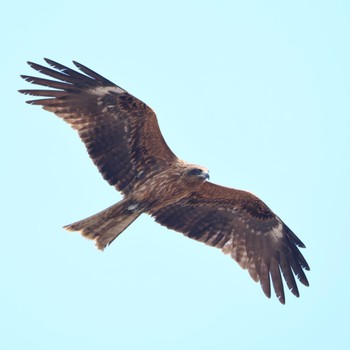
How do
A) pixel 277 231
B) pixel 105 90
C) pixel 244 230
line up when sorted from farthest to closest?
1. pixel 244 230
2. pixel 277 231
3. pixel 105 90

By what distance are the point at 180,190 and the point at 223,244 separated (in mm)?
1598

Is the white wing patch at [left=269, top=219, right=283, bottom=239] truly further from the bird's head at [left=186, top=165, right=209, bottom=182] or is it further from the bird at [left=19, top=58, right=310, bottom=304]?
the bird's head at [left=186, top=165, right=209, bottom=182]

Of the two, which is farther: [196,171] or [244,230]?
[244,230]

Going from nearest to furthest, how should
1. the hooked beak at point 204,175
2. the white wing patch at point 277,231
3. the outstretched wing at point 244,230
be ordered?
the hooked beak at point 204,175 → the outstretched wing at point 244,230 → the white wing patch at point 277,231

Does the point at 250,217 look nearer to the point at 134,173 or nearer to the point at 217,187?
the point at 217,187

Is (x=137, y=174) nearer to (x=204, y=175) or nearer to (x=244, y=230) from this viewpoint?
(x=204, y=175)

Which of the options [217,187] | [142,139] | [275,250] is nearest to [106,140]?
[142,139]

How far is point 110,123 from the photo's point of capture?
16297 millimetres

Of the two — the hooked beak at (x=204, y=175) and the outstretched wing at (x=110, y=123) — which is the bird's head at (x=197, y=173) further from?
the outstretched wing at (x=110, y=123)

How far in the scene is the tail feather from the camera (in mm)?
15859

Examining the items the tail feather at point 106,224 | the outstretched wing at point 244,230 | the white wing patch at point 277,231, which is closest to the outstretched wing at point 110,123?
the tail feather at point 106,224

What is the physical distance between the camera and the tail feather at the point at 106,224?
1586 centimetres

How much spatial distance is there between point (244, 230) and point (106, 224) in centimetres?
295

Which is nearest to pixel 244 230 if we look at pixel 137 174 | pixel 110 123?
pixel 137 174
